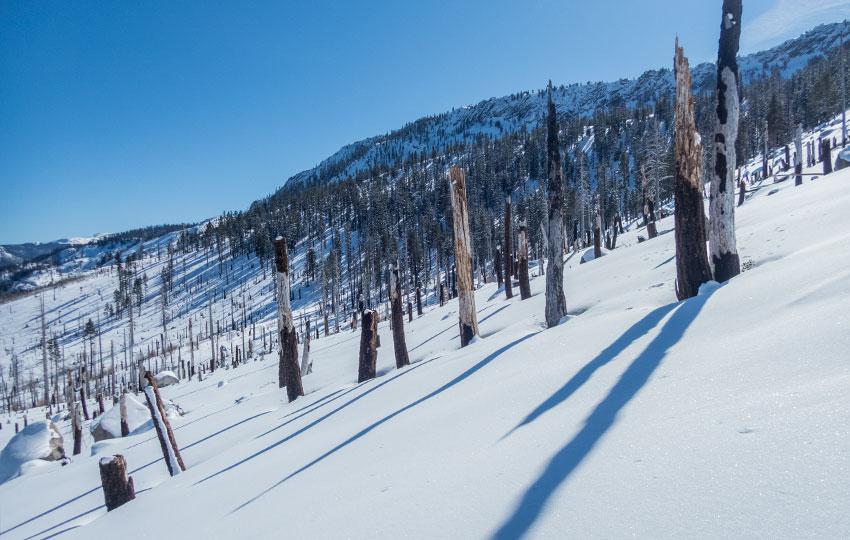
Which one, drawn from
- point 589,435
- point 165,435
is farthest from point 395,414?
point 165,435

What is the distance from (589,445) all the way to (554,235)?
6.42 meters

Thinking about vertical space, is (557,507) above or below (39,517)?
above

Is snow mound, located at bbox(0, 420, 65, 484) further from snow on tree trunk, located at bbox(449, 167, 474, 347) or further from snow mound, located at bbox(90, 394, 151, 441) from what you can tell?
snow on tree trunk, located at bbox(449, 167, 474, 347)

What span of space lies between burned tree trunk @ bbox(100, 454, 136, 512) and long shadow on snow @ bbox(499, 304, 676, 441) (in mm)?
5878

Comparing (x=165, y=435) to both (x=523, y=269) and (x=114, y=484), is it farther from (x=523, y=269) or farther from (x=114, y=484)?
(x=523, y=269)

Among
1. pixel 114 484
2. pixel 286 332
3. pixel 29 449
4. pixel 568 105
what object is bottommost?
pixel 29 449

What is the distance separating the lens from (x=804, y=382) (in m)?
2.31

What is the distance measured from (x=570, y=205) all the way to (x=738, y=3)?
52.6 meters

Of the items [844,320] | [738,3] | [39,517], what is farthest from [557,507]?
[39,517]

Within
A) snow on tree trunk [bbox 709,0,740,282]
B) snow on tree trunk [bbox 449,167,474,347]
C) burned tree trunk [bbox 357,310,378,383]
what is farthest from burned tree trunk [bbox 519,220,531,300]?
snow on tree trunk [bbox 709,0,740,282]

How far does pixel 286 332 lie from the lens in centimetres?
1021

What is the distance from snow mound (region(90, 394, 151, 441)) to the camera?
15.6m

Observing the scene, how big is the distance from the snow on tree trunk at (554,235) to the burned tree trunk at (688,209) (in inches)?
81.6

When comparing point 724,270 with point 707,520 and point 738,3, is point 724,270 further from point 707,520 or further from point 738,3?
point 707,520
